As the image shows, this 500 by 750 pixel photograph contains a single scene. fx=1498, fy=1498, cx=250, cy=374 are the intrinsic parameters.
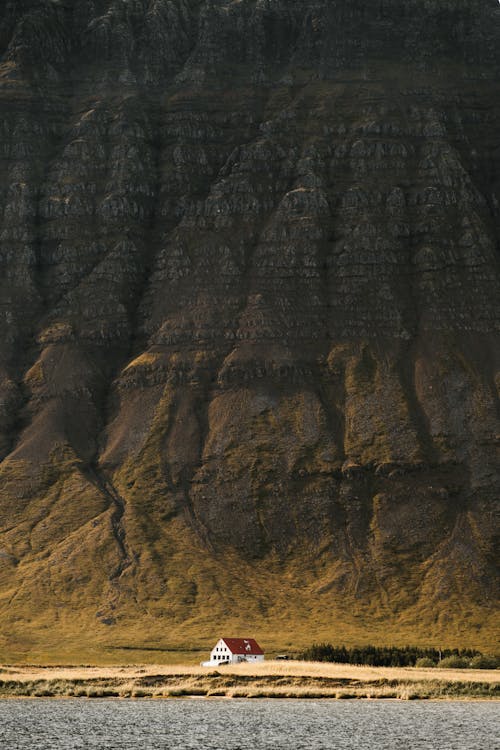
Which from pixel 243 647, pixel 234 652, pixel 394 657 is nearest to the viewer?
pixel 394 657

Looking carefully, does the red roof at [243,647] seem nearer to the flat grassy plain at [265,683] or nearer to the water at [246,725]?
the flat grassy plain at [265,683]

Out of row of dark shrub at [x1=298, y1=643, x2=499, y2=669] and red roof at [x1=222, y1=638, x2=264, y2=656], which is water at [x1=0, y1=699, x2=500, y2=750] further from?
red roof at [x1=222, y1=638, x2=264, y2=656]

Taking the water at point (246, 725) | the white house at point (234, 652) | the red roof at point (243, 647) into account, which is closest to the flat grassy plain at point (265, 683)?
the water at point (246, 725)

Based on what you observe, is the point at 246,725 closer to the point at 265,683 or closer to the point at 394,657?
the point at 265,683

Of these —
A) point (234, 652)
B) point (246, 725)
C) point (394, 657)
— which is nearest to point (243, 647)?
point (234, 652)

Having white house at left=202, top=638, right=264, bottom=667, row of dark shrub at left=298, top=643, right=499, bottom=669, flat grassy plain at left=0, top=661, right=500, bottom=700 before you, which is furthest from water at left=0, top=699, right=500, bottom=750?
row of dark shrub at left=298, top=643, right=499, bottom=669

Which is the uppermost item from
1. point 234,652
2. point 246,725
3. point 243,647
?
point 243,647

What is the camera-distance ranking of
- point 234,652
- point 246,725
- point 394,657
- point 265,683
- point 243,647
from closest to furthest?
1. point 246,725
2. point 265,683
3. point 394,657
4. point 234,652
5. point 243,647
